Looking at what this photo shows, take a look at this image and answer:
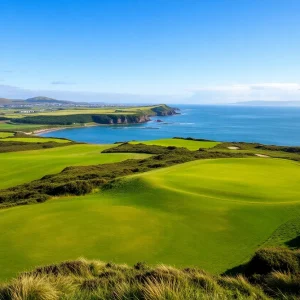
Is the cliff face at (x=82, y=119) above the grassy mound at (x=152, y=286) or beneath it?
beneath

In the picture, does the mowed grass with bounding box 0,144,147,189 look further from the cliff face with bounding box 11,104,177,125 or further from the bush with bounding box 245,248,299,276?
the cliff face with bounding box 11,104,177,125

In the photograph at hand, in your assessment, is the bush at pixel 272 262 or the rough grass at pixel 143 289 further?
the bush at pixel 272 262

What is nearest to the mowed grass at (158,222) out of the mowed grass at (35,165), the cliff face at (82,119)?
the mowed grass at (35,165)

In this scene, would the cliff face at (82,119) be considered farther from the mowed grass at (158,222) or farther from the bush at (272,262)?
the bush at (272,262)

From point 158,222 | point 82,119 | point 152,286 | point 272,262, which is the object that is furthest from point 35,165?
point 82,119

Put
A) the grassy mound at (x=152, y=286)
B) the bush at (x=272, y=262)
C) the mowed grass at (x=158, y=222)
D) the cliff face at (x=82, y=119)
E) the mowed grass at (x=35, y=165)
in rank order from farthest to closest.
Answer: the cliff face at (x=82, y=119), the mowed grass at (x=35, y=165), the mowed grass at (x=158, y=222), the bush at (x=272, y=262), the grassy mound at (x=152, y=286)

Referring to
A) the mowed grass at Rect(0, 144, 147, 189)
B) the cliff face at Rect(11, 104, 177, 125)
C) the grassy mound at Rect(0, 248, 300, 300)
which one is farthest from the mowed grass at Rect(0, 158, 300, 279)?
the cliff face at Rect(11, 104, 177, 125)

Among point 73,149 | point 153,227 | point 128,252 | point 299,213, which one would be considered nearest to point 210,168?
point 299,213

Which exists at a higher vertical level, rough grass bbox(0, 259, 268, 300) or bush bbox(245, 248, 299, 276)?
rough grass bbox(0, 259, 268, 300)

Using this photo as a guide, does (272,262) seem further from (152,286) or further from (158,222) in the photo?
(158,222)
